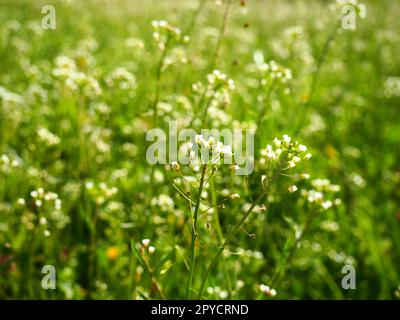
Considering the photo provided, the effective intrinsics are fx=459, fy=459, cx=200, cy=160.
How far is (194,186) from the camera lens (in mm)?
1615

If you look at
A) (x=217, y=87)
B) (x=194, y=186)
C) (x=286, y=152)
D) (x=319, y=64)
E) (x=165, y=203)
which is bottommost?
(x=165, y=203)

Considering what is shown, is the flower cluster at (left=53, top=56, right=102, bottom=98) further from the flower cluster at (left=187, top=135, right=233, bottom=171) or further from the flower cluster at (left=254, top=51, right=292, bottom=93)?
the flower cluster at (left=187, top=135, right=233, bottom=171)

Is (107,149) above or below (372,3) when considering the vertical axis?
below

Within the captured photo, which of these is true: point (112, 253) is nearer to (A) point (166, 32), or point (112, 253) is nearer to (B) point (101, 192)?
(B) point (101, 192)

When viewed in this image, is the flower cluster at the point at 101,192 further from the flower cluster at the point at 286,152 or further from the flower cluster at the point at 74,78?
the flower cluster at the point at 286,152

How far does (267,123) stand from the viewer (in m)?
3.26

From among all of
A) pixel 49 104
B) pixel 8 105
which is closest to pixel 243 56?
pixel 49 104

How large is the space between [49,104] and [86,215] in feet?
6.57

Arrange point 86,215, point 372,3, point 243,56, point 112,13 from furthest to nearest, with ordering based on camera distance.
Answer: point 372,3
point 112,13
point 243,56
point 86,215

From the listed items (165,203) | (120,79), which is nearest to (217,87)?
(165,203)

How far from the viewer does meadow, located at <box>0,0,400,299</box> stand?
219 centimetres

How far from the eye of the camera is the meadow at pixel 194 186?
2.19 meters

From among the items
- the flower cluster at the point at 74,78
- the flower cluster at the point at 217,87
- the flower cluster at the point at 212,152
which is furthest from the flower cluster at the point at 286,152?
the flower cluster at the point at 74,78
